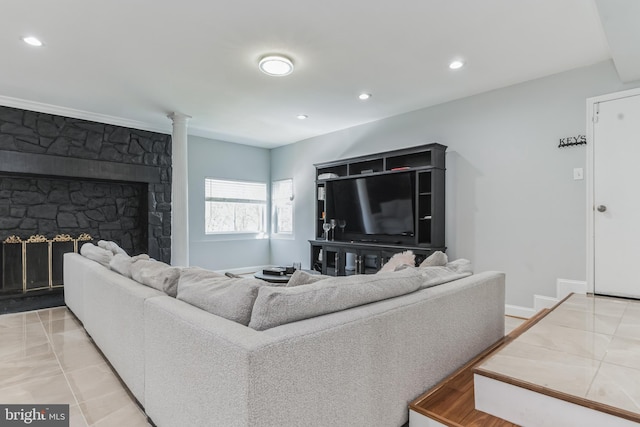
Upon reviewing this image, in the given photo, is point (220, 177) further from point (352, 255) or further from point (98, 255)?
point (98, 255)

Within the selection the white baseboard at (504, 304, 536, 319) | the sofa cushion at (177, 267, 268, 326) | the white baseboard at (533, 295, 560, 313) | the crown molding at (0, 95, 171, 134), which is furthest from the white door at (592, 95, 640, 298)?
the crown molding at (0, 95, 171, 134)

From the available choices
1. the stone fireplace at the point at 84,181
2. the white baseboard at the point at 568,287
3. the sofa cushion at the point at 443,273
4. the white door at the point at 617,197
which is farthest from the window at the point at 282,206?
the white door at the point at 617,197

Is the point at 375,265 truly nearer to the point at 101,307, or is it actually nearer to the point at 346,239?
the point at 346,239

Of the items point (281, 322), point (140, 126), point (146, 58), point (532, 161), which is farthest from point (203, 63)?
point (532, 161)

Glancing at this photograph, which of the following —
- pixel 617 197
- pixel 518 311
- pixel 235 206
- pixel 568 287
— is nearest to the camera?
pixel 617 197

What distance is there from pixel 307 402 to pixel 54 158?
492 cm

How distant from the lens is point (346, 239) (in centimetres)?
544

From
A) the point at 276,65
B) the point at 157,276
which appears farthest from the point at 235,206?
the point at 157,276

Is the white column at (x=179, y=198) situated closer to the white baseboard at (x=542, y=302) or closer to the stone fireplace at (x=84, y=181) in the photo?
the stone fireplace at (x=84, y=181)

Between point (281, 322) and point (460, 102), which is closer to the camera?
point (281, 322)

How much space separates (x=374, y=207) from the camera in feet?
16.1

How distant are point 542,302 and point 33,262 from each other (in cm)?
605

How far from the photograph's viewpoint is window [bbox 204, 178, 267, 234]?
247 inches

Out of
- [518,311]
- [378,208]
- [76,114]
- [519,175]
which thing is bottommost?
[518,311]
